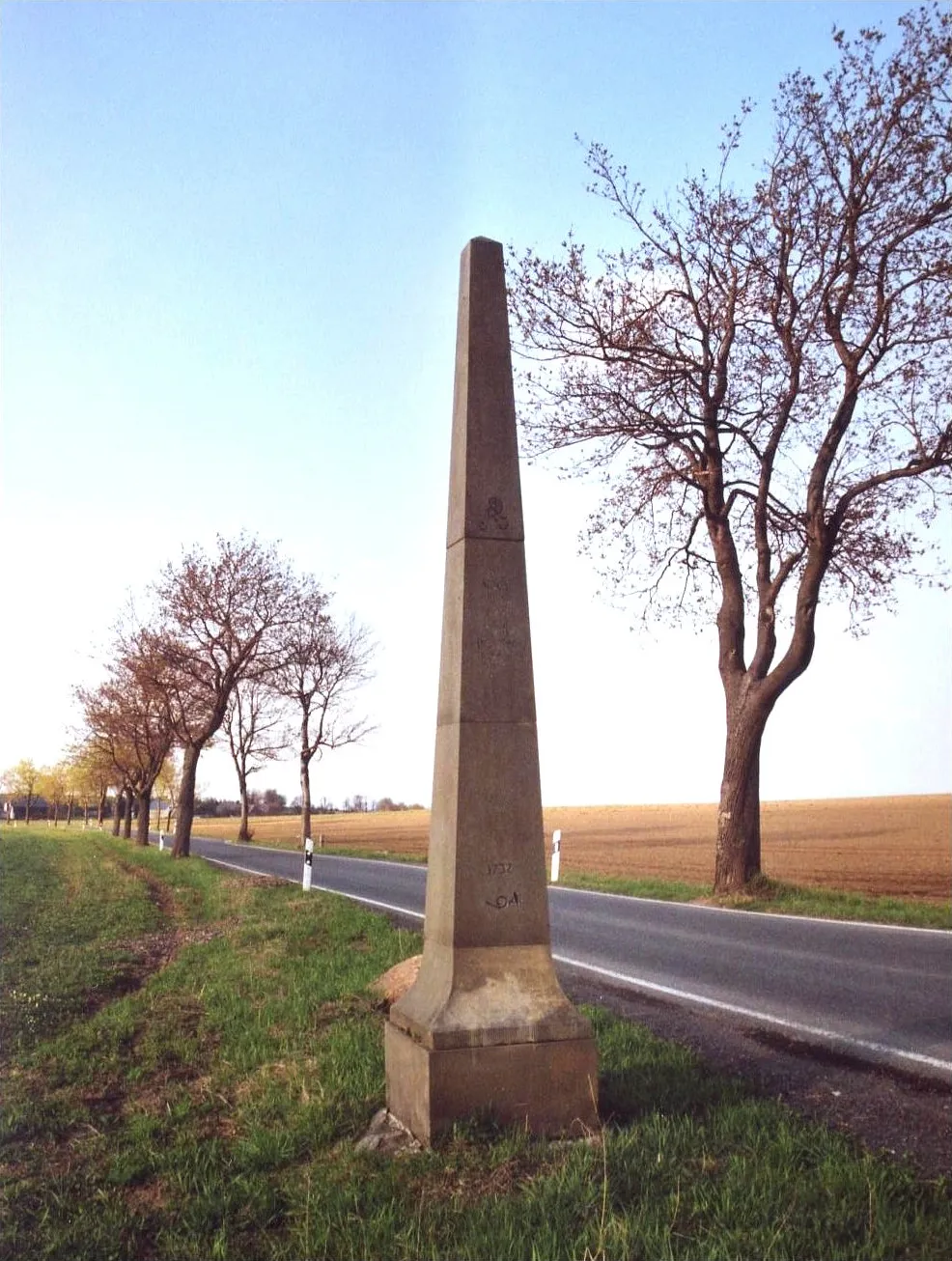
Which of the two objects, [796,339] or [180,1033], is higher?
[796,339]

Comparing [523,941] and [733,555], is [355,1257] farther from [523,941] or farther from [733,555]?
[733,555]

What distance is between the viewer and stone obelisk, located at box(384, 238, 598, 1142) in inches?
174

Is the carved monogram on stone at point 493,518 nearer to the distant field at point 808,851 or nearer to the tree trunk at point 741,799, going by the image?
the tree trunk at point 741,799

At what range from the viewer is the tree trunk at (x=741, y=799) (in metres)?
15.9

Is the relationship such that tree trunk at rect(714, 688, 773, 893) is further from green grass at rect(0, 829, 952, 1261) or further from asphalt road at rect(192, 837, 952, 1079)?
green grass at rect(0, 829, 952, 1261)

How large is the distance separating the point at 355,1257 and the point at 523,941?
155 centimetres

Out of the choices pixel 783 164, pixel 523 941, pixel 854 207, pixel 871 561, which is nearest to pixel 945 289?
pixel 854 207

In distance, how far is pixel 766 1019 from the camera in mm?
7016

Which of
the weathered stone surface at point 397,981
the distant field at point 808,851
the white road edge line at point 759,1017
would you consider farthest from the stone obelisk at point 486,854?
the distant field at point 808,851

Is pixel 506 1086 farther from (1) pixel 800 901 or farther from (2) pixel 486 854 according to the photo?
(1) pixel 800 901

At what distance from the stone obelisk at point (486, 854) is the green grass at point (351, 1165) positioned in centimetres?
23

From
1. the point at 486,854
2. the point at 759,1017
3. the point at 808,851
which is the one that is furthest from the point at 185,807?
the point at 486,854

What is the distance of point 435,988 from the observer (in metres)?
4.65

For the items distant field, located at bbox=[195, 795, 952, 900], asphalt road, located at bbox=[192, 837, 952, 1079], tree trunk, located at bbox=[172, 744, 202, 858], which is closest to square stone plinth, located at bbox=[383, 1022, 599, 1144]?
asphalt road, located at bbox=[192, 837, 952, 1079]
